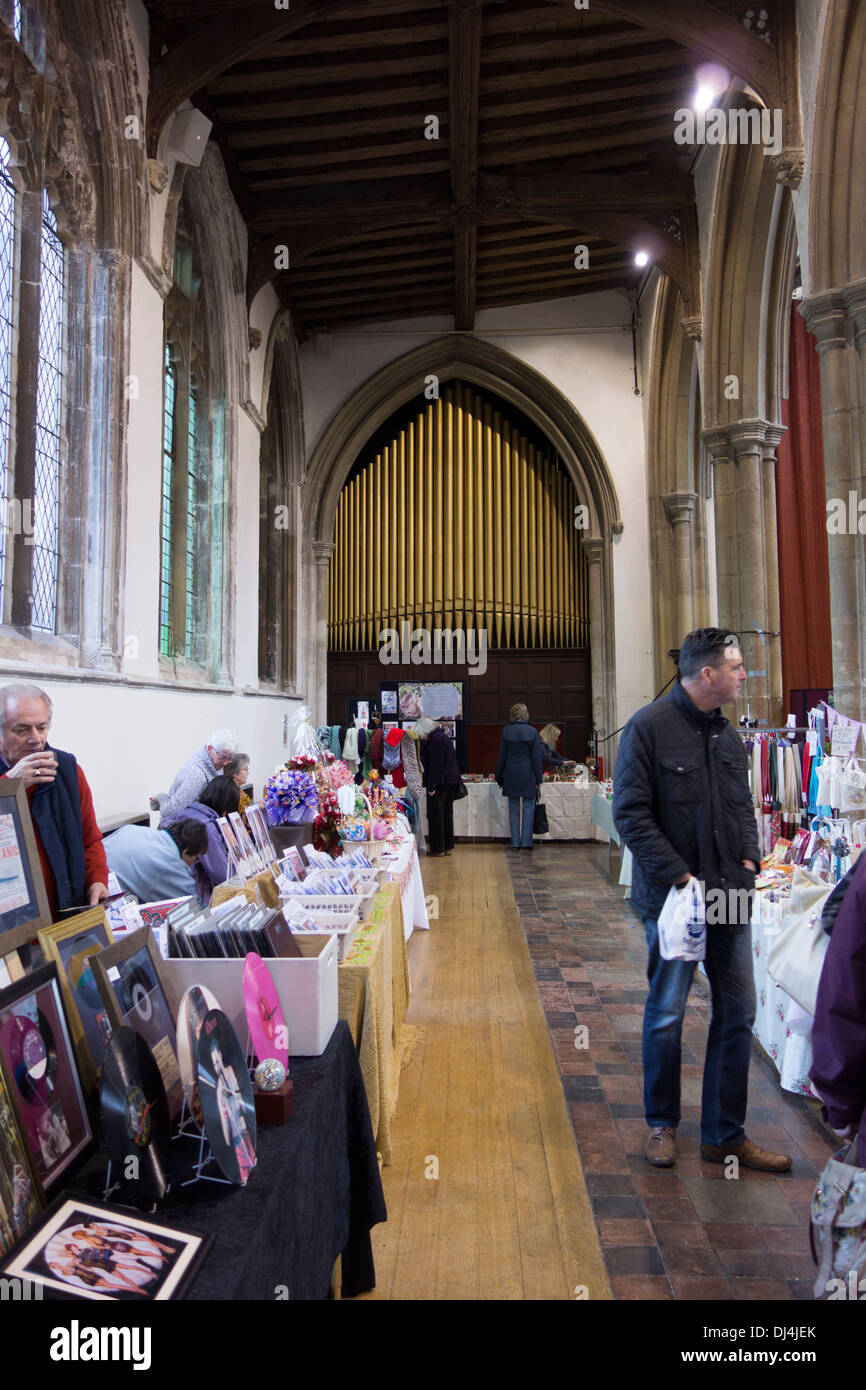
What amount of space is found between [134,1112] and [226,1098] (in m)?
0.14

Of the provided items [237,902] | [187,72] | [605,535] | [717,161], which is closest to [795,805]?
[237,902]

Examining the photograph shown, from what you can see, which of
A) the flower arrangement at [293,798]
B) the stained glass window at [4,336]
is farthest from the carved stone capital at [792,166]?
the flower arrangement at [293,798]

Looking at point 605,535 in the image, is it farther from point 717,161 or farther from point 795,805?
point 795,805

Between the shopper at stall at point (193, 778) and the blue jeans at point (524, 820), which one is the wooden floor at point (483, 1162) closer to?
the shopper at stall at point (193, 778)

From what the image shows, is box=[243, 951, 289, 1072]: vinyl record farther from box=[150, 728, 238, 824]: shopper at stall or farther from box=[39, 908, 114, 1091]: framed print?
box=[150, 728, 238, 824]: shopper at stall

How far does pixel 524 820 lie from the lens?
8930mm

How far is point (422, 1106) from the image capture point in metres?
3.00

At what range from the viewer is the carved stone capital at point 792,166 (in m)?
4.86

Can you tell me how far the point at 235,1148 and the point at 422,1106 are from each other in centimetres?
197

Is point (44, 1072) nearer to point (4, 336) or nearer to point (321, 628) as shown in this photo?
point (4, 336)

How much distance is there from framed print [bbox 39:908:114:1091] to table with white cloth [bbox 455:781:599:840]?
7.94 meters

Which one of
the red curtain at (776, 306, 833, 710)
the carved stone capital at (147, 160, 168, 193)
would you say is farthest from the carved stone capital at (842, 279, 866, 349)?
the carved stone capital at (147, 160, 168, 193)

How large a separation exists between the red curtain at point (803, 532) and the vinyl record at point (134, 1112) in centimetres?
645

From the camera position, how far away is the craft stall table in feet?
7.68
